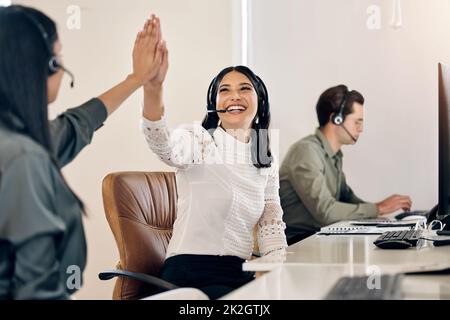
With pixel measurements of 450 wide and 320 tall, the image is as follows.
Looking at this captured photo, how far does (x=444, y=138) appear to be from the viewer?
1.77 m

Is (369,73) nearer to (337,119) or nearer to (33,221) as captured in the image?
(337,119)

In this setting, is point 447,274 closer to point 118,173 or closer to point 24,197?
point 24,197

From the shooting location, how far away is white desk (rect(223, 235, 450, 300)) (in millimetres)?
1057

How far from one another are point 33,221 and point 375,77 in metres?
2.14

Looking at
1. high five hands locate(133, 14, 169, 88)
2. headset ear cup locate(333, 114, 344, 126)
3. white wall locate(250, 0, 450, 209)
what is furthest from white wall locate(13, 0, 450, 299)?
high five hands locate(133, 14, 169, 88)

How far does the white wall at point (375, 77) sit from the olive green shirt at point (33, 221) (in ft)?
6.17

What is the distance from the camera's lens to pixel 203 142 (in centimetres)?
175

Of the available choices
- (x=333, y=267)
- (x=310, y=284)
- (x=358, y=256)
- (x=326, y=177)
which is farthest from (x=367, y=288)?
(x=326, y=177)

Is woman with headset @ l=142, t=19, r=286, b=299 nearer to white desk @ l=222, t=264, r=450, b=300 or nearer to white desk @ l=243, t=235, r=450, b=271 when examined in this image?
white desk @ l=243, t=235, r=450, b=271

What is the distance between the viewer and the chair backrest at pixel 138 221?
67.9 inches

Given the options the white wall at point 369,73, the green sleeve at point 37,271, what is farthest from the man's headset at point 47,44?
the white wall at point 369,73

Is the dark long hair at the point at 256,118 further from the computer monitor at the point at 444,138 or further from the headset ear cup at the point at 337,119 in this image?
the headset ear cup at the point at 337,119
